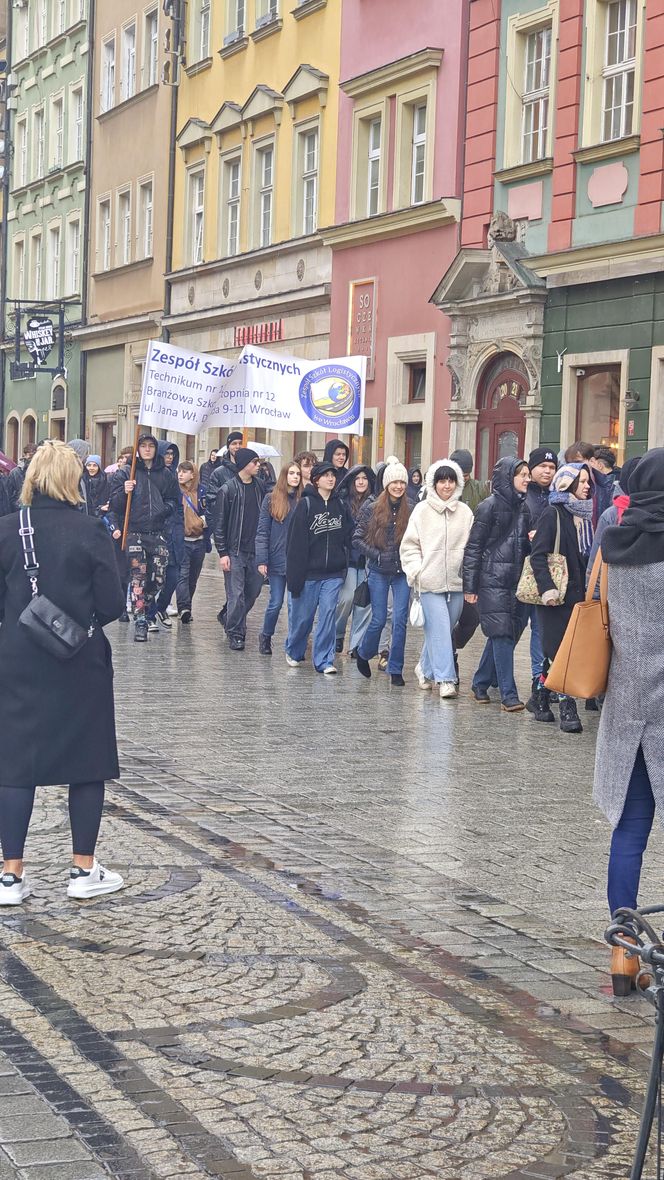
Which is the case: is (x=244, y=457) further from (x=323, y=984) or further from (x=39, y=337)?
(x=39, y=337)

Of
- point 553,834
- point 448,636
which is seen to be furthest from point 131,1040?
point 448,636

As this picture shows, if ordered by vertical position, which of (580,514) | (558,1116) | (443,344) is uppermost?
(443,344)

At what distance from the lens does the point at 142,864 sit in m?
7.44

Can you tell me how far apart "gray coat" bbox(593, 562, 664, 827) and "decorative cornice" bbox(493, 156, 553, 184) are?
1810cm

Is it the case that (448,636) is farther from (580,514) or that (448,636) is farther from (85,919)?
(85,919)

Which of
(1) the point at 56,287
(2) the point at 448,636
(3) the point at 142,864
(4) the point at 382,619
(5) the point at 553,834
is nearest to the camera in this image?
(3) the point at 142,864

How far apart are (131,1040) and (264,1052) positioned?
370 mm

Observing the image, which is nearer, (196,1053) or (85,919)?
(196,1053)

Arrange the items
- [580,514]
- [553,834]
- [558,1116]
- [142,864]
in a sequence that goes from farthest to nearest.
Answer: [580,514] → [553,834] → [142,864] → [558,1116]

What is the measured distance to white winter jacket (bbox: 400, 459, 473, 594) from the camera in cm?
Answer: 1416

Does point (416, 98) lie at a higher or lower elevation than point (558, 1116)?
higher

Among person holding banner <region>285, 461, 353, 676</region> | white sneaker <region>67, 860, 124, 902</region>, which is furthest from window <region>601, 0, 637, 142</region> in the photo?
white sneaker <region>67, 860, 124, 902</region>

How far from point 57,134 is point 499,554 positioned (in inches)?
1433

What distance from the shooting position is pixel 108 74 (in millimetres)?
42844
